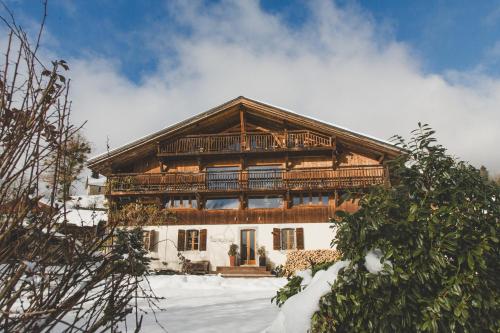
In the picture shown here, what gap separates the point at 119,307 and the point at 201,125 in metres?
20.9

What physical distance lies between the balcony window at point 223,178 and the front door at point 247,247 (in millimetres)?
2659

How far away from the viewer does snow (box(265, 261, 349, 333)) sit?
386 centimetres

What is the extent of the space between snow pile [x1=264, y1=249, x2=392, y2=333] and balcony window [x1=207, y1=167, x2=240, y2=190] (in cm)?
1662

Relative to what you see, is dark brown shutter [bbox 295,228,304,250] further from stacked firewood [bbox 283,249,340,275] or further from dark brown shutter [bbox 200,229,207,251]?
dark brown shutter [bbox 200,229,207,251]

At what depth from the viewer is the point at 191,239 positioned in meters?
20.8

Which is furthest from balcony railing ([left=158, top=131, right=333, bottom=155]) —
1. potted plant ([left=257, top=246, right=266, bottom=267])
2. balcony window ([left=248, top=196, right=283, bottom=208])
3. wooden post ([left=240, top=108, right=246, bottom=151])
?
potted plant ([left=257, top=246, right=266, bottom=267])

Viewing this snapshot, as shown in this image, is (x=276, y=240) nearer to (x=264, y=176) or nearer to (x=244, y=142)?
(x=264, y=176)

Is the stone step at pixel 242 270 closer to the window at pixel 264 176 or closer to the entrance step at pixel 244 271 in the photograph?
the entrance step at pixel 244 271

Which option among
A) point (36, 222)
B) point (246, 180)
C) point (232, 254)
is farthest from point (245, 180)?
point (36, 222)

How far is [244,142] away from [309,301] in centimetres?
1794

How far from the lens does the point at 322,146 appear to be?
20.8 meters

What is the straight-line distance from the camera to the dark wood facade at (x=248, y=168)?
802 inches

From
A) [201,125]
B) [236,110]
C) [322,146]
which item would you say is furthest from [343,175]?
[201,125]

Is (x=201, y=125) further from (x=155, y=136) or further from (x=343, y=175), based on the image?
(x=343, y=175)
